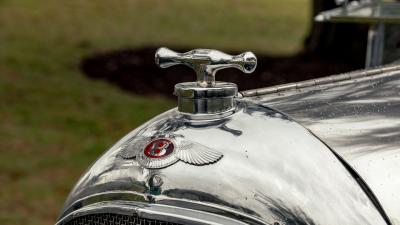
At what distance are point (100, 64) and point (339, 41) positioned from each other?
4.50 meters

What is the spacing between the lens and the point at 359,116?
2301mm

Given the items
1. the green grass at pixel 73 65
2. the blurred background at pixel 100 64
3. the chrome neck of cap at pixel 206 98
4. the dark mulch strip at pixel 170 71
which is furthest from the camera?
the dark mulch strip at pixel 170 71

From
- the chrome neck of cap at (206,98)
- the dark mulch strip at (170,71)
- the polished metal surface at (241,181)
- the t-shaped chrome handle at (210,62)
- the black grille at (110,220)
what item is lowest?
the dark mulch strip at (170,71)

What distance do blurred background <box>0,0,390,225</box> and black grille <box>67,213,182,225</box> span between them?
443 cm

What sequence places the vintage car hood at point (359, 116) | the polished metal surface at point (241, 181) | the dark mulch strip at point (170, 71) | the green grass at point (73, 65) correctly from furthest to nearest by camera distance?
→ the dark mulch strip at point (170, 71), the green grass at point (73, 65), the vintage car hood at point (359, 116), the polished metal surface at point (241, 181)

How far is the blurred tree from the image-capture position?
45.1 feet

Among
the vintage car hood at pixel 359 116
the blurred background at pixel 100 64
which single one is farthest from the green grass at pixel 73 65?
the vintage car hood at pixel 359 116

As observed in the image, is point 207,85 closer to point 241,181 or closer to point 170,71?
point 241,181

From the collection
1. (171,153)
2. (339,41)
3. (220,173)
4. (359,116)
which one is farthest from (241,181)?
(339,41)

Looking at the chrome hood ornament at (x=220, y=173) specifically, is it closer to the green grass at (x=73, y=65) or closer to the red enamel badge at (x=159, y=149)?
the red enamel badge at (x=159, y=149)

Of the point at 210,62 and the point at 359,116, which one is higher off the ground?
the point at 210,62

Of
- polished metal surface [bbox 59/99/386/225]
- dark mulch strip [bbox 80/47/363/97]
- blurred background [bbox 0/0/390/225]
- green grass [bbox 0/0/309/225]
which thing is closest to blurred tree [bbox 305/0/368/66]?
blurred background [bbox 0/0/390/225]

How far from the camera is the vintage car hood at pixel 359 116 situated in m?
2.03

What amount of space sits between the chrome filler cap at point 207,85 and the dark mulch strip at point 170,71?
30.7 feet
